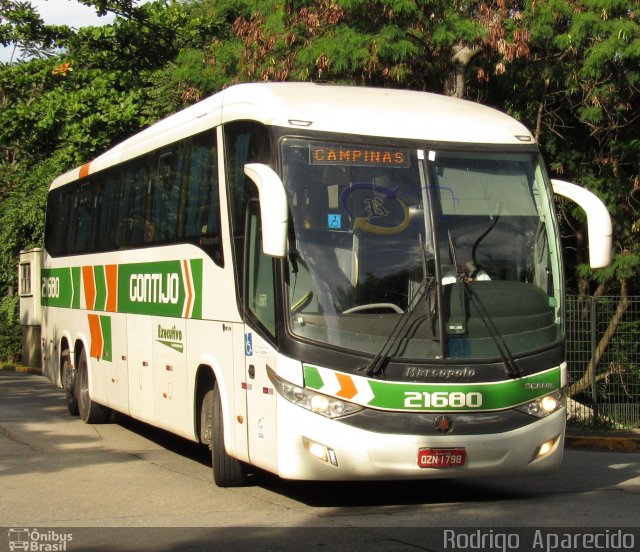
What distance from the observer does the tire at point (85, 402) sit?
49.8 ft

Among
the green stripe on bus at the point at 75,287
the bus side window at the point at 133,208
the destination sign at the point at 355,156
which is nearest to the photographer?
the destination sign at the point at 355,156

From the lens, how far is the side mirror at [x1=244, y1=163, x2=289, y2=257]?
8109mm

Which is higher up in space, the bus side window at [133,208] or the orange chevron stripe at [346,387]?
the bus side window at [133,208]

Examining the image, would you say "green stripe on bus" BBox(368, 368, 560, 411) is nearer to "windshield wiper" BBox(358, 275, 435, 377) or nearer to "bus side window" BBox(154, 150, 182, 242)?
"windshield wiper" BBox(358, 275, 435, 377)

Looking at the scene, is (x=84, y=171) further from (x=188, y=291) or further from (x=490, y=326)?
(x=490, y=326)

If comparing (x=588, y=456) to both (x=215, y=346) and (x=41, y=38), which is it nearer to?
(x=215, y=346)

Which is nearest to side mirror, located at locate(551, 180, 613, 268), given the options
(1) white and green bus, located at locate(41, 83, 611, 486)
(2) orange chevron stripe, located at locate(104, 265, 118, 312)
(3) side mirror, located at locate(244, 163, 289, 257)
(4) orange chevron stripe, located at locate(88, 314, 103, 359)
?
(1) white and green bus, located at locate(41, 83, 611, 486)

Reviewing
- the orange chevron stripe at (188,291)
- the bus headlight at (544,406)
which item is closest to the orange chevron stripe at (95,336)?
the orange chevron stripe at (188,291)

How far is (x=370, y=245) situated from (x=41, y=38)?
19.7 metres

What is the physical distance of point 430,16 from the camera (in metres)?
16.0

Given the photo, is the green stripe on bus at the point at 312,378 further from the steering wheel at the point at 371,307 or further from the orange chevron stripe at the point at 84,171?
the orange chevron stripe at the point at 84,171

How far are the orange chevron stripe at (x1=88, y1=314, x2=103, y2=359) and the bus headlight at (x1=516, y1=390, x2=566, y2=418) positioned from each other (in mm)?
7295

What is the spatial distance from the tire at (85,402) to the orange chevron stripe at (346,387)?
24.8 ft

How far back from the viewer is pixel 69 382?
16.2m
